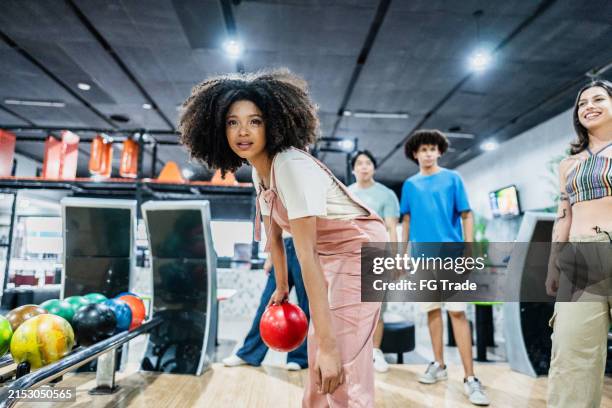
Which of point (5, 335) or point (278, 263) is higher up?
point (278, 263)

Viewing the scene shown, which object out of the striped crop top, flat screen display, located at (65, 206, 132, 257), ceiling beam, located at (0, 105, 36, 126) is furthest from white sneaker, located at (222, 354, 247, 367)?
ceiling beam, located at (0, 105, 36, 126)

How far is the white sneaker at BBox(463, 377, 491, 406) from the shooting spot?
7.73 ft

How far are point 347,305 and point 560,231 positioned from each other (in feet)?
3.88

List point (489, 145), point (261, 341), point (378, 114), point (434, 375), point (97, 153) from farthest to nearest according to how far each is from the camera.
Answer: point (489, 145), point (378, 114), point (97, 153), point (261, 341), point (434, 375)

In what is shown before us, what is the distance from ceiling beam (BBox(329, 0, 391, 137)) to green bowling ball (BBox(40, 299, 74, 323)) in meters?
4.03

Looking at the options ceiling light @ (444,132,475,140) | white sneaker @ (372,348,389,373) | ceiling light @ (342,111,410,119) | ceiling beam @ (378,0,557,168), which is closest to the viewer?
white sneaker @ (372,348,389,373)

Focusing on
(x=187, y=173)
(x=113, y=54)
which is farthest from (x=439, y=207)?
(x=187, y=173)

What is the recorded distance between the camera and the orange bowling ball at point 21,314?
199 cm

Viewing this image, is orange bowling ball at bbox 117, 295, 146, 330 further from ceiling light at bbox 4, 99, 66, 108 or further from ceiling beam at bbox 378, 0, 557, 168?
ceiling light at bbox 4, 99, 66, 108

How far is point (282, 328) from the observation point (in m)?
1.36

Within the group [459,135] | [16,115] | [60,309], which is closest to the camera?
[60,309]

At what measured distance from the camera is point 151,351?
299 centimetres

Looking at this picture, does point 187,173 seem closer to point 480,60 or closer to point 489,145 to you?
point 489,145

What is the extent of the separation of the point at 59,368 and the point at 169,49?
4.69 meters
